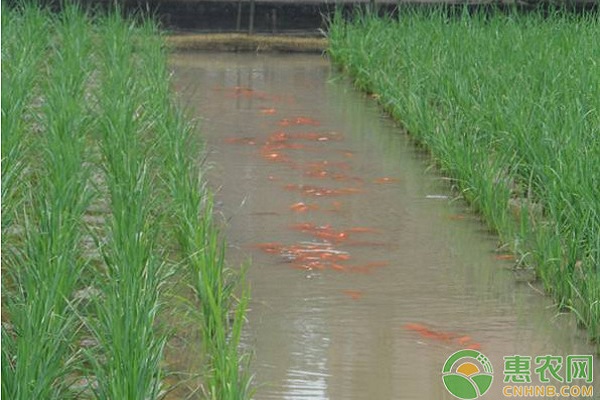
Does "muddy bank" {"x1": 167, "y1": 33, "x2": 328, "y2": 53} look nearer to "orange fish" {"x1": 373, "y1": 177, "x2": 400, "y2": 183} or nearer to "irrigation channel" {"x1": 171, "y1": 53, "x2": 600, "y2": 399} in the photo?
"irrigation channel" {"x1": 171, "y1": 53, "x2": 600, "y2": 399}

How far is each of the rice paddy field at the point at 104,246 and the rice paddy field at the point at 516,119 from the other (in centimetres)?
129

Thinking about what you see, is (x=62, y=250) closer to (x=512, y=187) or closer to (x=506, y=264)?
(x=506, y=264)

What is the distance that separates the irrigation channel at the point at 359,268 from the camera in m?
5.09

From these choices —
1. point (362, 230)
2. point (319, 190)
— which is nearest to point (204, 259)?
point (362, 230)

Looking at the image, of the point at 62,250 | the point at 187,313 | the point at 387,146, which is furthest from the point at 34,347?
the point at 387,146

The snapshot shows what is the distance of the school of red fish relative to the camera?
6.40 meters

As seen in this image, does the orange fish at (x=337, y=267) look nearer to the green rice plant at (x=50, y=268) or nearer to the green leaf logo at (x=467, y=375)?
the green rice plant at (x=50, y=268)

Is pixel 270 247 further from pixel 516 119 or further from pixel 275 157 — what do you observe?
pixel 275 157

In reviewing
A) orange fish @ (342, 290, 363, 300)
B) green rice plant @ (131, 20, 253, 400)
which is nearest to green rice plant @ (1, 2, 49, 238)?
green rice plant @ (131, 20, 253, 400)

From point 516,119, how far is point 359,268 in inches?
60.3

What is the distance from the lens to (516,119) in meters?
7.49

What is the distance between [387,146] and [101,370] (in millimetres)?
5873

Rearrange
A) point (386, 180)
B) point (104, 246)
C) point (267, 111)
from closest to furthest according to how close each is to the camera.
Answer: point (104, 246) < point (386, 180) < point (267, 111)

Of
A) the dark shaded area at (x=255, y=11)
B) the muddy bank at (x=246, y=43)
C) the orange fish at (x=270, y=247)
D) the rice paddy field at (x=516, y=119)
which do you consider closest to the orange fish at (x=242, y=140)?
the rice paddy field at (x=516, y=119)
